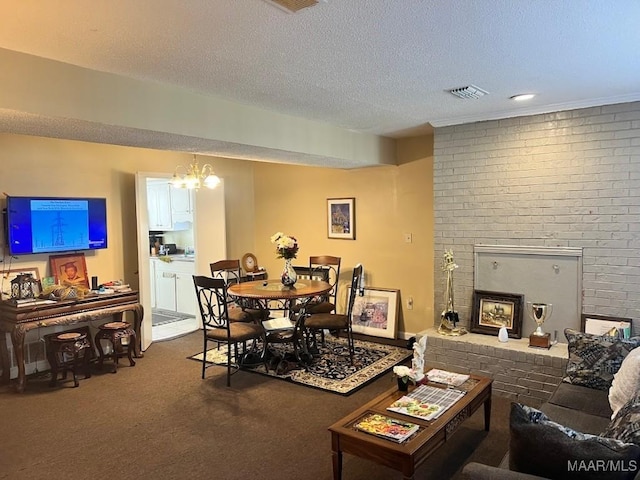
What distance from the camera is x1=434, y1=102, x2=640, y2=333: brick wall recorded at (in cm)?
380

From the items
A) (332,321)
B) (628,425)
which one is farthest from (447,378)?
(332,321)

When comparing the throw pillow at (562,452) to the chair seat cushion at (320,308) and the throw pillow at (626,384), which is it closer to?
the throw pillow at (626,384)

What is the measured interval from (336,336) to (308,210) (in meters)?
1.84

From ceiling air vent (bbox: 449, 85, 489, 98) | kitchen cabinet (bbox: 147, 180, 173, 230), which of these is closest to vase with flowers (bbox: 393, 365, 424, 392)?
ceiling air vent (bbox: 449, 85, 489, 98)

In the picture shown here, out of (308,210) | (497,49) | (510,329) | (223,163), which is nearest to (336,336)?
(308,210)

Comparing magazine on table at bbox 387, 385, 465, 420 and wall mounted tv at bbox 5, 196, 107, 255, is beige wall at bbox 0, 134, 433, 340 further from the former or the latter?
magazine on table at bbox 387, 385, 465, 420

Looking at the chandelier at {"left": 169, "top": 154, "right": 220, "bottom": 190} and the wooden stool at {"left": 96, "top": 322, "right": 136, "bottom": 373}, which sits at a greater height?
the chandelier at {"left": 169, "top": 154, "right": 220, "bottom": 190}

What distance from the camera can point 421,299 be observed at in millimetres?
5629

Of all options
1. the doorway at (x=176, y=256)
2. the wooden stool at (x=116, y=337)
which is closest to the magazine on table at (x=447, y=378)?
the wooden stool at (x=116, y=337)

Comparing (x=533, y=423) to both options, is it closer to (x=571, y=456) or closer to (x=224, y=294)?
(x=571, y=456)

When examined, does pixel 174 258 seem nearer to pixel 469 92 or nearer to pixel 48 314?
pixel 48 314

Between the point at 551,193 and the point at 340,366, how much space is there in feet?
8.49

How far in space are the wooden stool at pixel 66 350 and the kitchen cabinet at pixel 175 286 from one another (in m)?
2.41

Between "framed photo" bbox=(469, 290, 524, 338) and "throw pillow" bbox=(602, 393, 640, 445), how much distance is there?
2304mm
